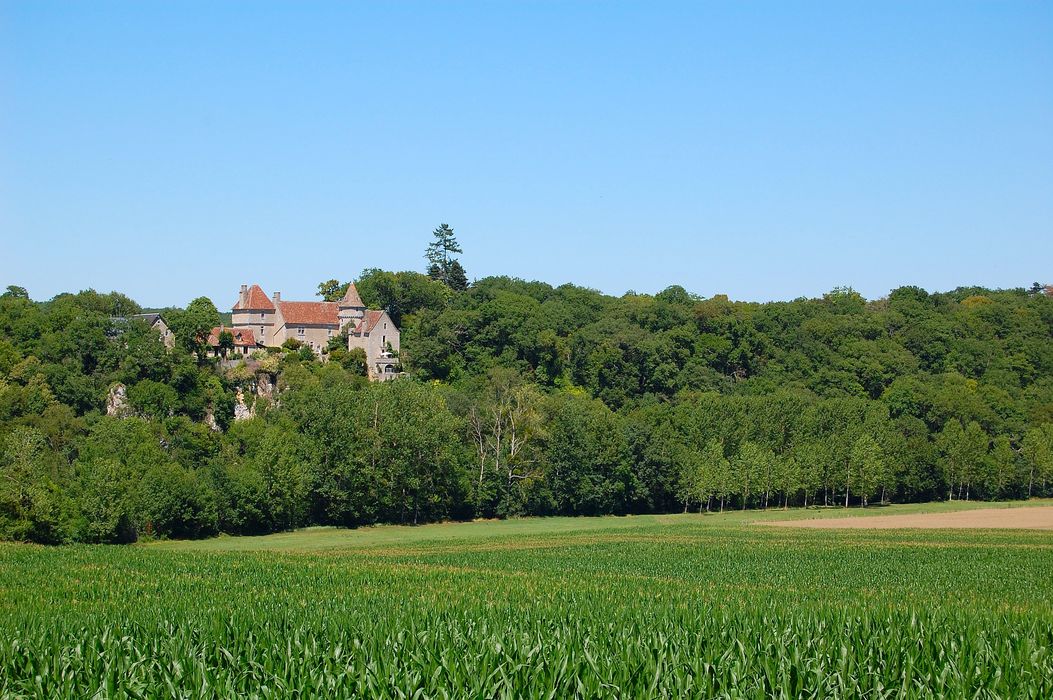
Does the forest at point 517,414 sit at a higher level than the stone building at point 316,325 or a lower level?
lower

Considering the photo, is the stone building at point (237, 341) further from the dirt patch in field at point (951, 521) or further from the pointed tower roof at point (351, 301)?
the dirt patch in field at point (951, 521)

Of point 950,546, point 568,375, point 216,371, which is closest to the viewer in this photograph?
point 950,546

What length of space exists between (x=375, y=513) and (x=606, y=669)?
66.6 meters

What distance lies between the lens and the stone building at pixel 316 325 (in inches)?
4995

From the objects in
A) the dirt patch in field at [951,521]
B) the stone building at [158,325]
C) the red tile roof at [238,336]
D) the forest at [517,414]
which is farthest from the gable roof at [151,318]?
the dirt patch in field at [951,521]

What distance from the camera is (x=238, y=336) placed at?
12612cm

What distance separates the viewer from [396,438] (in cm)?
8125

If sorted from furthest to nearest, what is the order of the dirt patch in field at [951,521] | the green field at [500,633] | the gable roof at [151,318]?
1. the gable roof at [151,318]
2. the dirt patch in field at [951,521]
3. the green field at [500,633]

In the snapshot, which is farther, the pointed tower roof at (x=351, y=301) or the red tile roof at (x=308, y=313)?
the pointed tower roof at (x=351, y=301)

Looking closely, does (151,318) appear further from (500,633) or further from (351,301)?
(500,633)

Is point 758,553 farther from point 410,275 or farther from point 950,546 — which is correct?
point 410,275

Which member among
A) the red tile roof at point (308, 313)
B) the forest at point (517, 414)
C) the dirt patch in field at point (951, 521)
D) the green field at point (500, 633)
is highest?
the red tile roof at point (308, 313)

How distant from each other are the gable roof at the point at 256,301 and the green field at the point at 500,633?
325 feet

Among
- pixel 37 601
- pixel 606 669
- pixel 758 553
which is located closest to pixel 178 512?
pixel 758 553
